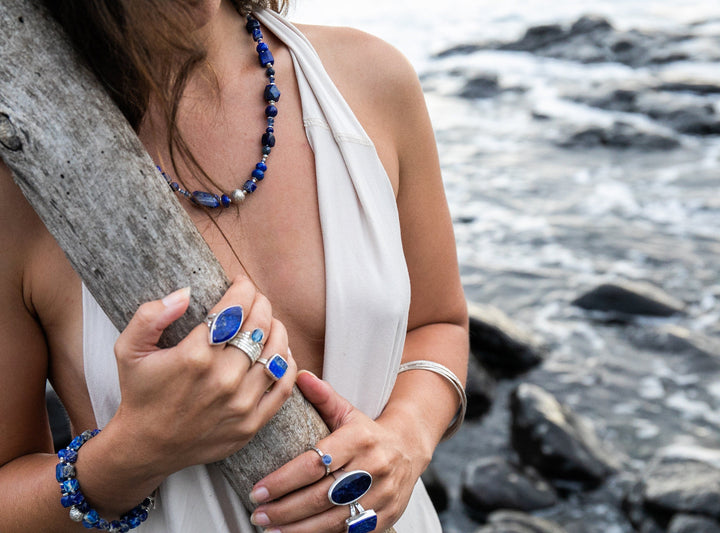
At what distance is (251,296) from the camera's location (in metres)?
1.21

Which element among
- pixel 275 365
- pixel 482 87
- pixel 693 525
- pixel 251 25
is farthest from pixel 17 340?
pixel 482 87

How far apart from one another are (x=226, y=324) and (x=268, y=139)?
0.60m

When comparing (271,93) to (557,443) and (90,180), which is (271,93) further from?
(557,443)

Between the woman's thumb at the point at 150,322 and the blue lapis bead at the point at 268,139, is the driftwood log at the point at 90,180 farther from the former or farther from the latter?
the blue lapis bead at the point at 268,139

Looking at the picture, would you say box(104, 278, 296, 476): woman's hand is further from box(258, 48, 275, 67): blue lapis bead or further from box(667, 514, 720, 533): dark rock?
box(667, 514, 720, 533): dark rock

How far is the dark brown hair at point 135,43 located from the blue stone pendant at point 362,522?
0.85m

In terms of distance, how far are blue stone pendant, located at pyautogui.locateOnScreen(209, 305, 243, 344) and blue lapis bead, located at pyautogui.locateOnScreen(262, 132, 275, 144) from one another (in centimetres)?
56

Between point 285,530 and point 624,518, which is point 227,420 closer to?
point 285,530

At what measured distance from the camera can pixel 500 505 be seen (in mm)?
4391

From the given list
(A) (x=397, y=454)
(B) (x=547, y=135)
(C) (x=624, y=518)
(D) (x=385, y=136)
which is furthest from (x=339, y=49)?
(B) (x=547, y=135)

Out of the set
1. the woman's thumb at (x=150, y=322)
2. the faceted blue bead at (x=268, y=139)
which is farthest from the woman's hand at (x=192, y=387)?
the faceted blue bead at (x=268, y=139)

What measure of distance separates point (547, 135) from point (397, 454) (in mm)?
10065

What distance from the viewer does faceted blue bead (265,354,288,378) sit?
1201 mm

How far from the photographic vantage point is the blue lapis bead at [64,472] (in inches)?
51.4
